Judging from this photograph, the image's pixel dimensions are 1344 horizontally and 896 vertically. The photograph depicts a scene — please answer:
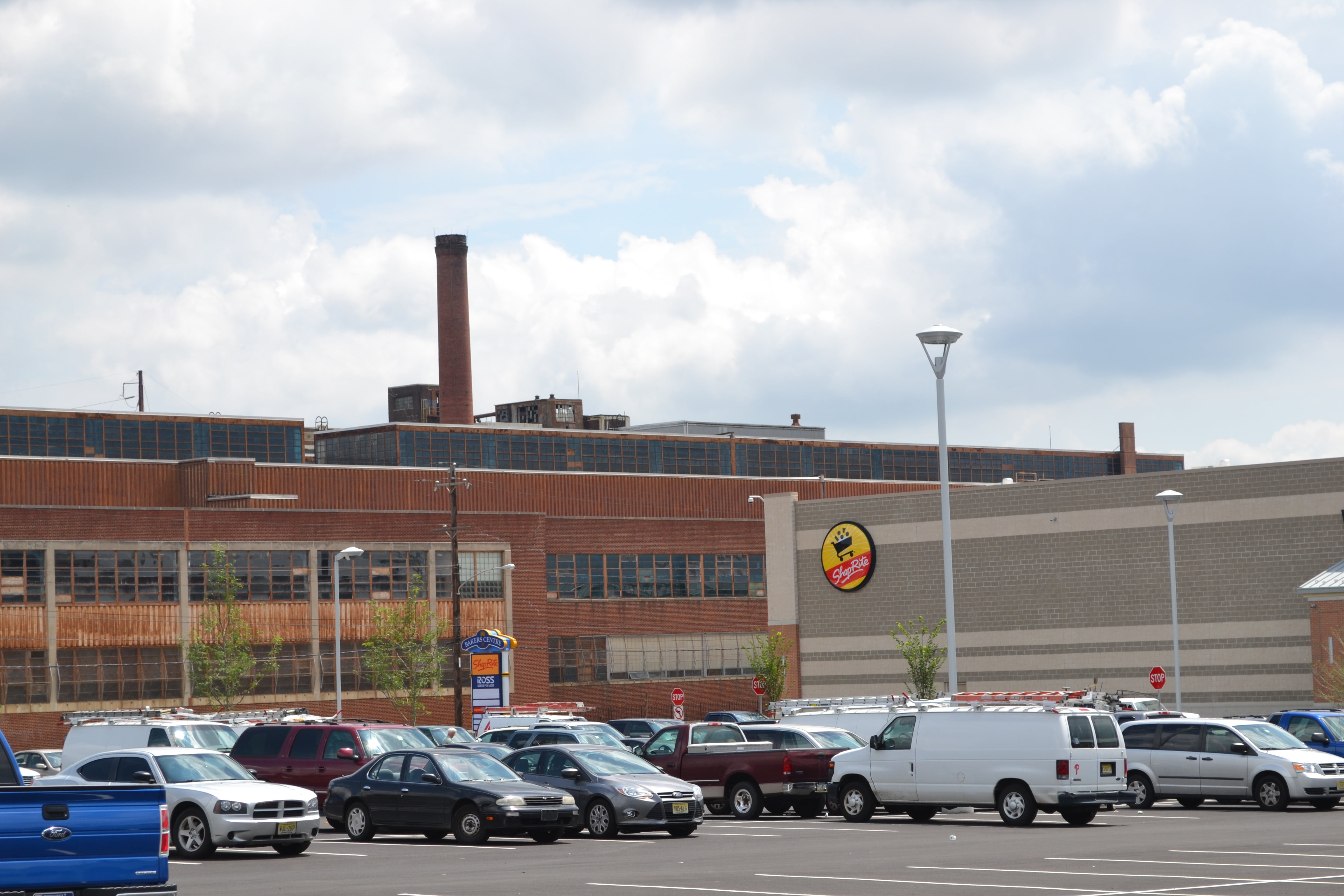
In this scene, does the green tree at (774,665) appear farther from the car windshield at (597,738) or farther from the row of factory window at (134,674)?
the car windshield at (597,738)

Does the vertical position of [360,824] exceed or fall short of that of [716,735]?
it falls short

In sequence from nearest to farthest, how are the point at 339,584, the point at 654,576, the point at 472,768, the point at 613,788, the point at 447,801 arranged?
the point at 447,801
the point at 472,768
the point at 613,788
the point at 339,584
the point at 654,576

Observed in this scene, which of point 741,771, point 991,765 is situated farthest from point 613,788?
point 991,765

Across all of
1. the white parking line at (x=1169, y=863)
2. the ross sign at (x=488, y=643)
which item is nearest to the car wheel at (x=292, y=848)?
the white parking line at (x=1169, y=863)

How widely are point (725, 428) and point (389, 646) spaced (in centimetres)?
4838

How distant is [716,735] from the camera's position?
1197 inches

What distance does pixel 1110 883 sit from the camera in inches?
658

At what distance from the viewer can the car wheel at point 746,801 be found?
29.2 metres

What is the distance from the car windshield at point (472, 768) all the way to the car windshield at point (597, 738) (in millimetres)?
10846

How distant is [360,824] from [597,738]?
13662mm

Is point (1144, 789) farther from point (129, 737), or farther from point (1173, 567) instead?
point (129, 737)

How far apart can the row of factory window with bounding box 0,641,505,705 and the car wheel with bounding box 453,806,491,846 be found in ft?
152

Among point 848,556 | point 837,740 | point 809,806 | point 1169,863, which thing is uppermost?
point 848,556

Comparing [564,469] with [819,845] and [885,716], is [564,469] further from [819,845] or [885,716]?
[819,845]
